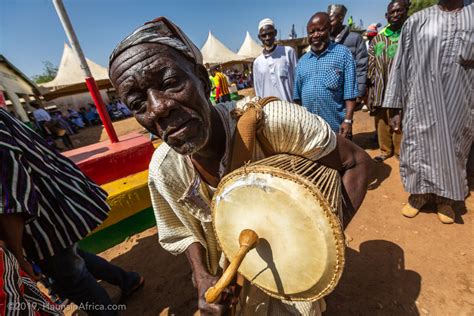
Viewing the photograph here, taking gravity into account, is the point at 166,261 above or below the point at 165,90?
below

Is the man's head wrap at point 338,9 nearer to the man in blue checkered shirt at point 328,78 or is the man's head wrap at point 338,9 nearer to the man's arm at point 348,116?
the man in blue checkered shirt at point 328,78

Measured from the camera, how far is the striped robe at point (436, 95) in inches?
83.4

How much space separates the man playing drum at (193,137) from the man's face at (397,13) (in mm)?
3320

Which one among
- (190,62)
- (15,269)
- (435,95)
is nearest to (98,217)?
(15,269)

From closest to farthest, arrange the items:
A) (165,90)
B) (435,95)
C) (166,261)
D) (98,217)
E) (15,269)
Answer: (165,90) → (15,269) → (98,217) → (435,95) → (166,261)

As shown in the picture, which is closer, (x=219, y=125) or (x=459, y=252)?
(x=219, y=125)

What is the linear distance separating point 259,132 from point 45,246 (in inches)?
64.0

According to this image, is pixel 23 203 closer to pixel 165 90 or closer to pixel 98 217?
pixel 98 217

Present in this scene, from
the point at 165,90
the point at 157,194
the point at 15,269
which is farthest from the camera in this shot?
the point at 157,194

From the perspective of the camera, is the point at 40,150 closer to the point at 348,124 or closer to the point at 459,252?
the point at 348,124

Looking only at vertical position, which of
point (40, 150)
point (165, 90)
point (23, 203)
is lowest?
point (23, 203)

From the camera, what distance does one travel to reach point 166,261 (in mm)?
2934

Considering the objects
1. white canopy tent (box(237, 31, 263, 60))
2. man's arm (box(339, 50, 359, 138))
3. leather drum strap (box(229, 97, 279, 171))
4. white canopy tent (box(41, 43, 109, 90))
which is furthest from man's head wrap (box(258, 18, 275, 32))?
white canopy tent (box(237, 31, 263, 60))

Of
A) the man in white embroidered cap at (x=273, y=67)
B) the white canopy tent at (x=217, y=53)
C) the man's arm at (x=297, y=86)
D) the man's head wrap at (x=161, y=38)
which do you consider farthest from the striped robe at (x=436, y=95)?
the white canopy tent at (x=217, y=53)
